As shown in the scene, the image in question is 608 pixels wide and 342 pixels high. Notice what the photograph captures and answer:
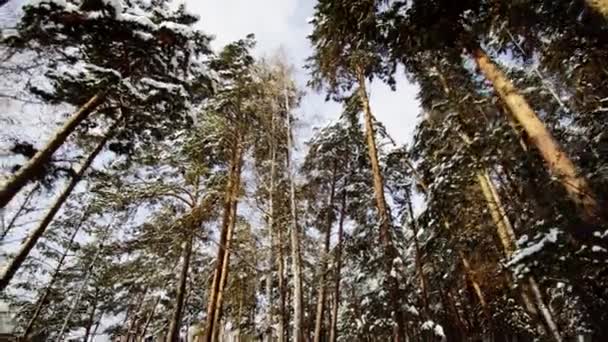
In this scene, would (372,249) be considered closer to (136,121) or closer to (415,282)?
(415,282)

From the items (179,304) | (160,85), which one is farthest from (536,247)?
(179,304)

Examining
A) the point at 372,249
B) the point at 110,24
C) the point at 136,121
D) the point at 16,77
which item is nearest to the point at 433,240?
the point at 372,249

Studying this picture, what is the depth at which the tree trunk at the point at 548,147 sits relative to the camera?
5.02m

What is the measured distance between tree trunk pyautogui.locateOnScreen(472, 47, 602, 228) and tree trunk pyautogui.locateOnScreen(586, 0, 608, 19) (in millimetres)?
1603


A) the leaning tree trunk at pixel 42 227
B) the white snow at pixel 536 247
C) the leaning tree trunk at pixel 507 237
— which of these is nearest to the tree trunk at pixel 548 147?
the white snow at pixel 536 247

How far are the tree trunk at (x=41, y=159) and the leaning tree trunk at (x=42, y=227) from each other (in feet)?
4.76

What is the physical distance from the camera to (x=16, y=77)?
7062 millimetres

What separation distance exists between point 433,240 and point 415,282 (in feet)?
32.8

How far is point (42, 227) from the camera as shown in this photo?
10.2 meters

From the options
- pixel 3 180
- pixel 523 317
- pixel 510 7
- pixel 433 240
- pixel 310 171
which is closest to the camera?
pixel 510 7

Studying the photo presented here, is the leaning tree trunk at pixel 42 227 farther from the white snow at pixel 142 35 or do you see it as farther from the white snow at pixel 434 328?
the white snow at pixel 434 328

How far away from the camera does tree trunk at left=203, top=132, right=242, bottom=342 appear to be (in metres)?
11.1

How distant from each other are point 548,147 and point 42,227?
11.7 m

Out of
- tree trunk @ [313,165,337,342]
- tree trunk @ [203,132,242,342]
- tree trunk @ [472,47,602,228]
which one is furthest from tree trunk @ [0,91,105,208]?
tree trunk @ [472,47,602,228]
